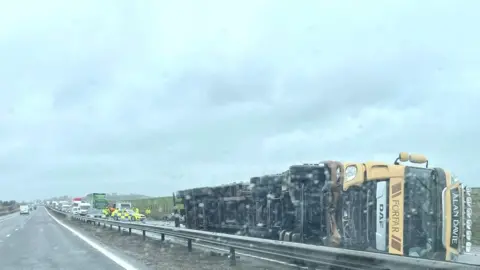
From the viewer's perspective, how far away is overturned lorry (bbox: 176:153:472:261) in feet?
37.1

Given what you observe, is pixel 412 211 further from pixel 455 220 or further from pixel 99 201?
pixel 99 201

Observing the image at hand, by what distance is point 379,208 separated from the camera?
38.9ft

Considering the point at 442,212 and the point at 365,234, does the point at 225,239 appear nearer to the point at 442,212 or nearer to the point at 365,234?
the point at 365,234

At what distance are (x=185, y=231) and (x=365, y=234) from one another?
692cm

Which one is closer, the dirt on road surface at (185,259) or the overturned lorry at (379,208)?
the overturned lorry at (379,208)

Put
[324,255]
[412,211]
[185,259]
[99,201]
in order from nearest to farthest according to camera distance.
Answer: [324,255] < [412,211] < [185,259] < [99,201]

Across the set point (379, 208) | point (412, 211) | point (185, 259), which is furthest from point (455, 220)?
point (185, 259)

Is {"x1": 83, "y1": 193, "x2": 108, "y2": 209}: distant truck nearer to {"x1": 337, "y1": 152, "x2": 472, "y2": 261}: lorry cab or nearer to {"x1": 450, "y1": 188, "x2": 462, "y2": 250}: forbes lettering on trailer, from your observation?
{"x1": 337, "y1": 152, "x2": 472, "y2": 261}: lorry cab

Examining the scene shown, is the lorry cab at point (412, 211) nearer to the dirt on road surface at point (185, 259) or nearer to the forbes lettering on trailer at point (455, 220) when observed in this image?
the forbes lettering on trailer at point (455, 220)

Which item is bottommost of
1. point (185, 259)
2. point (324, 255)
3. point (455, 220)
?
point (185, 259)

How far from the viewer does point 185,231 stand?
1750cm

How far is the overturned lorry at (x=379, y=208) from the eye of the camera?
37.1ft

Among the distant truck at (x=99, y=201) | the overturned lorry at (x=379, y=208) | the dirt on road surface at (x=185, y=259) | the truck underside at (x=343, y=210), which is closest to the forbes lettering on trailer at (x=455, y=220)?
the overturned lorry at (x=379, y=208)

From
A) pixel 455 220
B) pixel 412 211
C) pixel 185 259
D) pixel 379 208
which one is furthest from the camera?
pixel 185 259
